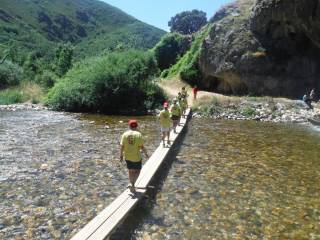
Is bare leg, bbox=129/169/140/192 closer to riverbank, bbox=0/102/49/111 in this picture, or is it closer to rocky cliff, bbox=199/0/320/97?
riverbank, bbox=0/102/49/111

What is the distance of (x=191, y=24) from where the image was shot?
166875mm

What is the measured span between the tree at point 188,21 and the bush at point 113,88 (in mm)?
119828

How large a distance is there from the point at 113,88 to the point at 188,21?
126 m

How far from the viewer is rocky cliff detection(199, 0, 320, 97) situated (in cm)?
4884

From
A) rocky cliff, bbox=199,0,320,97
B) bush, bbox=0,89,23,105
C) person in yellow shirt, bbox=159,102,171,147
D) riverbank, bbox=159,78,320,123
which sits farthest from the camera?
bush, bbox=0,89,23,105

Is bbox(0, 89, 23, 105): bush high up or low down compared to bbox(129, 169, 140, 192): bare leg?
down

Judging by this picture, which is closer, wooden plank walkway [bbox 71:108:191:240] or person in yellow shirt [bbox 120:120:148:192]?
wooden plank walkway [bbox 71:108:191:240]

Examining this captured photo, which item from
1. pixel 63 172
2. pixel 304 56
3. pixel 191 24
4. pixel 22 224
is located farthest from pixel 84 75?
pixel 191 24

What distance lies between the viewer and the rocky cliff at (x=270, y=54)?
160ft

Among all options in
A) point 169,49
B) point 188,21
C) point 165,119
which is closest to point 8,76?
point 169,49

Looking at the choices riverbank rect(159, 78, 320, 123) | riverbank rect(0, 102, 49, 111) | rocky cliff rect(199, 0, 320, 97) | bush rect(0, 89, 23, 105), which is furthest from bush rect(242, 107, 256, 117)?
bush rect(0, 89, 23, 105)

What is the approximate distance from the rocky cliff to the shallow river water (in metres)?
23.2

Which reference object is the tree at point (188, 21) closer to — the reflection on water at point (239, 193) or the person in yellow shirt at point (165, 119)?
the reflection on water at point (239, 193)

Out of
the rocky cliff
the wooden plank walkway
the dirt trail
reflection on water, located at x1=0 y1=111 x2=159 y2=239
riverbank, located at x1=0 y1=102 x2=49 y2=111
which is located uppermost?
the rocky cliff
